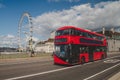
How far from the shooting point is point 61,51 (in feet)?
71.5

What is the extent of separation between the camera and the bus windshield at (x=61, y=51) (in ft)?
70.4

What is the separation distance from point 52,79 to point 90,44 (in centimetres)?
1535

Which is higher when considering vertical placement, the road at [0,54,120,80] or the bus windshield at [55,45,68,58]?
the bus windshield at [55,45,68,58]

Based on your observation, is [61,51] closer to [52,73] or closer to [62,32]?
[62,32]

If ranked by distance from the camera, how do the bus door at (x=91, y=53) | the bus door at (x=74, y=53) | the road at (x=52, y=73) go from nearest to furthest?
the road at (x=52, y=73)
the bus door at (x=74, y=53)
the bus door at (x=91, y=53)

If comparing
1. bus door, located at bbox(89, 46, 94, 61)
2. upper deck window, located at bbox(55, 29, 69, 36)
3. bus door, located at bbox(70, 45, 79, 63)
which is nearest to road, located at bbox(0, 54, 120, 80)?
bus door, located at bbox(70, 45, 79, 63)

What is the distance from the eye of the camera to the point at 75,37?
73.4 feet

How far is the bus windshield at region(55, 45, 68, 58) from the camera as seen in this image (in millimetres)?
21453

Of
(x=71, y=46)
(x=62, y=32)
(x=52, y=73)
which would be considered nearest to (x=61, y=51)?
(x=71, y=46)

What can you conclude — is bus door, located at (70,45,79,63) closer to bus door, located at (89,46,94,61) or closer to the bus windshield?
the bus windshield

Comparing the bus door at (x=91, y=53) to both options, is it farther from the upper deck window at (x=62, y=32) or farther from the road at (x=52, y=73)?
the road at (x=52, y=73)

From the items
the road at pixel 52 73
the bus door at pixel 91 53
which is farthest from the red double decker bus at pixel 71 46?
the road at pixel 52 73

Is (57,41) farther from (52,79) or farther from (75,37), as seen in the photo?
(52,79)

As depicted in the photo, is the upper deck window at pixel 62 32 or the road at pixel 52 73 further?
the upper deck window at pixel 62 32
